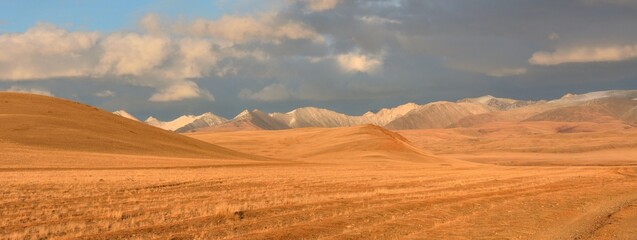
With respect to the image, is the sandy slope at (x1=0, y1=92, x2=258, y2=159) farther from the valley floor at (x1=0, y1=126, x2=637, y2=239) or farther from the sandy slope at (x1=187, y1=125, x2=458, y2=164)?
the valley floor at (x1=0, y1=126, x2=637, y2=239)

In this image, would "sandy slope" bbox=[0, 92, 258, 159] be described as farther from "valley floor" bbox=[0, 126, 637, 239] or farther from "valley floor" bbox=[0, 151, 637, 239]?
"valley floor" bbox=[0, 151, 637, 239]

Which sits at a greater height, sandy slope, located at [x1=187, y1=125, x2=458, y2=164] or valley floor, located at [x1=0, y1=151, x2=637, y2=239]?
sandy slope, located at [x1=187, y1=125, x2=458, y2=164]

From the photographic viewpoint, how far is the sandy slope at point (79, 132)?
317ft

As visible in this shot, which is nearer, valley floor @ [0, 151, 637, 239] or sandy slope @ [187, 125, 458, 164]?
valley floor @ [0, 151, 637, 239]

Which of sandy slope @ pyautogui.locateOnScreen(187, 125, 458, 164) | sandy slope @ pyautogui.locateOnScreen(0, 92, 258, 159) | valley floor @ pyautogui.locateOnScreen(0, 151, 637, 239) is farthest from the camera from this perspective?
sandy slope @ pyautogui.locateOnScreen(187, 125, 458, 164)

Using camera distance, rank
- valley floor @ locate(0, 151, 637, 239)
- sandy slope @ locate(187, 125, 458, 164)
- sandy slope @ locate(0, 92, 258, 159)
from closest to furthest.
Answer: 1. valley floor @ locate(0, 151, 637, 239)
2. sandy slope @ locate(0, 92, 258, 159)
3. sandy slope @ locate(187, 125, 458, 164)

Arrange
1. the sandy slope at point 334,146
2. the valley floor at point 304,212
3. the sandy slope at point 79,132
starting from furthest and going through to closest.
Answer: the sandy slope at point 334,146
the sandy slope at point 79,132
the valley floor at point 304,212

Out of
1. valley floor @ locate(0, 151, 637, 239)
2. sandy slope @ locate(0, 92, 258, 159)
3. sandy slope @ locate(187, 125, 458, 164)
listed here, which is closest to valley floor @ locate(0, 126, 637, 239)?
valley floor @ locate(0, 151, 637, 239)

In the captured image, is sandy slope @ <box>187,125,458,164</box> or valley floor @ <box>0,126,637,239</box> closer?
valley floor @ <box>0,126,637,239</box>

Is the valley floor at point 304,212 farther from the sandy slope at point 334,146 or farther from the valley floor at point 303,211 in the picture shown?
the sandy slope at point 334,146

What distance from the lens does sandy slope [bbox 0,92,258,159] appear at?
317 ft

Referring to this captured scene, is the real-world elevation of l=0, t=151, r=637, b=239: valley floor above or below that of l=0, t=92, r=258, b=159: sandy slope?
below

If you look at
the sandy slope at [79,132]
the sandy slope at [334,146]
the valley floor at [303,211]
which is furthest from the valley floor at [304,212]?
the sandy slope at [334,146]

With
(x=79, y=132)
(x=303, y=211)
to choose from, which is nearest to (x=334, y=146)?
(x=79, y=132)
